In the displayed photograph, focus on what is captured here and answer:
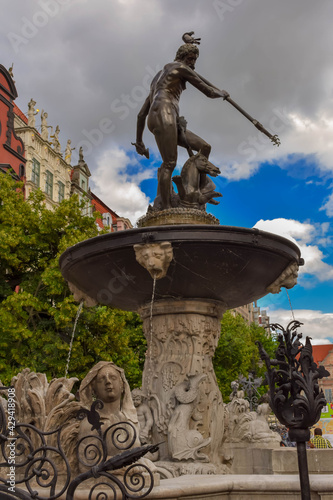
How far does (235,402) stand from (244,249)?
2.90 meters

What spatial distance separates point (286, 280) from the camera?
686cm

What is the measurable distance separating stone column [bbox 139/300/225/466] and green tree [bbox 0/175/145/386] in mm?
9064

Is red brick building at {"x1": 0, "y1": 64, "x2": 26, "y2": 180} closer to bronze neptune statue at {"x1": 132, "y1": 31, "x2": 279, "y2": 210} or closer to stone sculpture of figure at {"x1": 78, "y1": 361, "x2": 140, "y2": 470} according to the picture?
bronze neptune statue at {"x1": 132, "y1": 31, "x2": 279, "y2": 210}

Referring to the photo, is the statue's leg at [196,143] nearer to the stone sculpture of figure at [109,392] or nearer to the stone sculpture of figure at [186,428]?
the stone sculpture of figure at [186,428]

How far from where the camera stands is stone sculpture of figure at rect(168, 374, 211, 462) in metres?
5.94

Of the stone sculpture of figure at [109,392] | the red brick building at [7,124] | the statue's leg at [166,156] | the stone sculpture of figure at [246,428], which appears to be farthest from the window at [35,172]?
the stone sculpture of figure at [109,392]

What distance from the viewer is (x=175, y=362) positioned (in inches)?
260

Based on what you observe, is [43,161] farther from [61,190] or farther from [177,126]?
[177,126]

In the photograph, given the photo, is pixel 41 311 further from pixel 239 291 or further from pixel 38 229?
pixel 239 291

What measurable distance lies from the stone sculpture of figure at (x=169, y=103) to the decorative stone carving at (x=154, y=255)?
156 cm

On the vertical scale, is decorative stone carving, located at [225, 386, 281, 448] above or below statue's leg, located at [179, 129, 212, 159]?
below

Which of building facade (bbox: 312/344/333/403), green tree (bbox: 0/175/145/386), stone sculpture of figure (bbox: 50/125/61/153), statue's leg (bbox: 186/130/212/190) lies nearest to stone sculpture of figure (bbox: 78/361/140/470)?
statue's leg (bbox: 186/130/212/190)

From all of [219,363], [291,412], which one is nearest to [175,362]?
[291,412]

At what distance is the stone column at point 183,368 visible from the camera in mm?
6232
